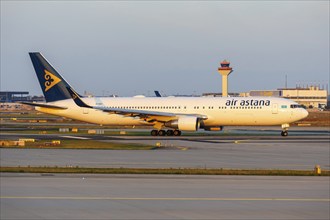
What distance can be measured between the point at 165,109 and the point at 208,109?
14.0 ft

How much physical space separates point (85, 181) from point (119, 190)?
266cm

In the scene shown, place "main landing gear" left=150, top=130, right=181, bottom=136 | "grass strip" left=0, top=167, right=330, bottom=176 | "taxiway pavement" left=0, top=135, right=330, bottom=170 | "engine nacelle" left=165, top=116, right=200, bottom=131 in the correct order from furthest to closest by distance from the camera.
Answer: "main landing gear" left=150, top=130, right=181, bottom=136 → "engine nacelle" left=165, top=116, right=200, bottom=131 → "taxiway pavement" left=0, top=135, right=330, bottom=170 → "grass strip" left=0, top=167, right=330, bottom=176

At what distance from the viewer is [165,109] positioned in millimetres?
59531

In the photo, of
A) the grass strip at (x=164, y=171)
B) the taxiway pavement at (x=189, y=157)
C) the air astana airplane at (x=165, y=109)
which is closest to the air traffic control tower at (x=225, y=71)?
the air astana airplane at (x=165, y=109)

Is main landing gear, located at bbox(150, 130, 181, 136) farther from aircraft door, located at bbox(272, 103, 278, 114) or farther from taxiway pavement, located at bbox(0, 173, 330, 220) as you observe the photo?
taxiway pavement, located at bbox(0, 173, 330, 220)

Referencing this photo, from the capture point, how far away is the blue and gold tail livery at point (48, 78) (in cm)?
6044

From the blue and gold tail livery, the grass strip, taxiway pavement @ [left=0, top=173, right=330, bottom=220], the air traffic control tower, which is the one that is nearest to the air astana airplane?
Answer: the blue and gold tail livery

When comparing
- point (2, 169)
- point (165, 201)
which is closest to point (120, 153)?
point (2, 169)

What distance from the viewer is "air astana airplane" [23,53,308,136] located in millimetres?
57406

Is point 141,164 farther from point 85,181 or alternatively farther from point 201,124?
point 201,124

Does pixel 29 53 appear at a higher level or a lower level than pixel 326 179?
higher

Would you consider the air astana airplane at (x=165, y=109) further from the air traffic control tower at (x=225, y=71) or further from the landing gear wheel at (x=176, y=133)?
the air traffic control tower at (x=225, y=71)

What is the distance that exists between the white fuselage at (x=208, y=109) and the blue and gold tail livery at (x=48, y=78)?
1204 millimetres

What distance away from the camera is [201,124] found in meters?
59.2
